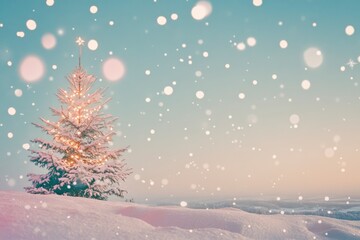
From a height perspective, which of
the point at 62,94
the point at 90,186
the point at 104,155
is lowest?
the point at 90,186

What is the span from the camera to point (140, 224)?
5.10m

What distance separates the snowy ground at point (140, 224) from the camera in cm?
422

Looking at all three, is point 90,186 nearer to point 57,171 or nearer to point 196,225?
point 57,171

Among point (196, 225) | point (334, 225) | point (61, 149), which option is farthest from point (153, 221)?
point (61, 149)

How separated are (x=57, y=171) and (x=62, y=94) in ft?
13.5

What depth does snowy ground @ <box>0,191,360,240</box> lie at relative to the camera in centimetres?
422

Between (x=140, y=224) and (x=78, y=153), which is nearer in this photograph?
(x=140, y=224)

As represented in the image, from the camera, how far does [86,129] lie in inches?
695

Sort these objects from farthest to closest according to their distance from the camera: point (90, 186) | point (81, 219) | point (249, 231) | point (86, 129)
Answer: point (86, 129), point (90, 186), point (249, 231), point (81, 219)

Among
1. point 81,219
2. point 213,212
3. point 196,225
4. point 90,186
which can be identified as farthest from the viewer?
point 90,186

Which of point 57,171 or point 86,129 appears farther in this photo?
point 86,129

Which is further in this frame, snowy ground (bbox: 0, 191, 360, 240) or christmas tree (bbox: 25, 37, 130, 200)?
christmas tree (bbox: 25, 37, 130, 200)

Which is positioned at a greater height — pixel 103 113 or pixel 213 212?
pixel 103 113

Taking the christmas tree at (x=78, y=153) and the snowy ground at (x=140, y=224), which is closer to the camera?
the snowy ground at (x=140, y=224)
